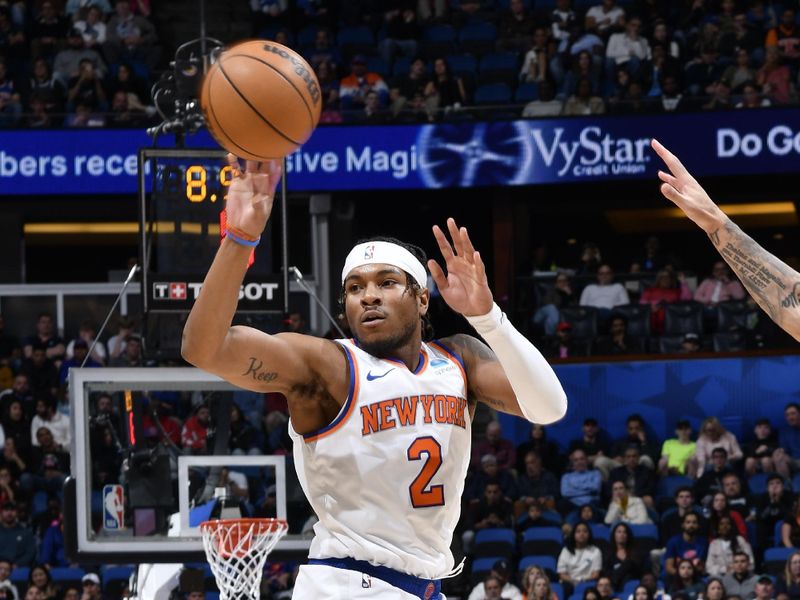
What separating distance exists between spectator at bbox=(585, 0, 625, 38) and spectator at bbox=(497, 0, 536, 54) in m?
0.79

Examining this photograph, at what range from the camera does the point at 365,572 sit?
15.8 feet

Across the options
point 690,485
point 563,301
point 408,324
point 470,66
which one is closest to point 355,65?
point 470,66

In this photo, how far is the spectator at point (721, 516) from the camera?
1351 cm

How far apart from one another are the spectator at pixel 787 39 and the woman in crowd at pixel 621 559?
709cm

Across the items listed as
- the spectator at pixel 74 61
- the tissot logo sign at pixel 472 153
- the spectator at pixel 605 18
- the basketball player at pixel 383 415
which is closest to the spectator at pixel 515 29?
the spectator at pixel 605 18

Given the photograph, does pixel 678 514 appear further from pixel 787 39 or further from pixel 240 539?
pixel 787 39

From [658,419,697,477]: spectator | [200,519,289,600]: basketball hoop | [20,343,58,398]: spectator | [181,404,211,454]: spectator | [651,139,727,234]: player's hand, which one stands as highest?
[651,139,727,234]: player's hand

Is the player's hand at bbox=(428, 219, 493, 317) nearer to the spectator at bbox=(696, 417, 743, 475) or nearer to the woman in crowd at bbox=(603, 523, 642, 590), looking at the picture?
the woman in crowd at bbox=(603, 523, 642, 590)

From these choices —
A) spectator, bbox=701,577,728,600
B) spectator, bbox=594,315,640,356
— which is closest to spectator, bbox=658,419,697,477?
spectator, bbox=594,315,640,356

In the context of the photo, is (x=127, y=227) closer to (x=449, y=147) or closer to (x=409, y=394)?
(x=449, y=147)

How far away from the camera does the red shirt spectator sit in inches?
615

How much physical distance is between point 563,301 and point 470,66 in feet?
10.7

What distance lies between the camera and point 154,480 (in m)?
9.95

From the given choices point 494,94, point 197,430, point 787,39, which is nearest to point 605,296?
point 494,94
